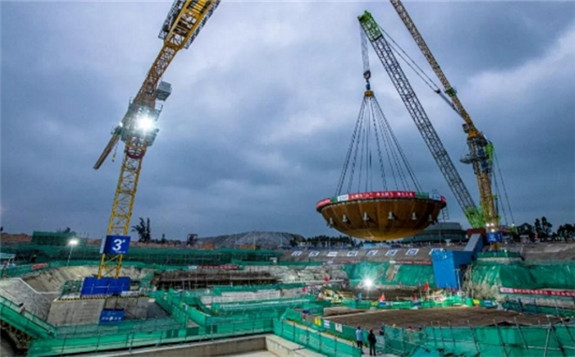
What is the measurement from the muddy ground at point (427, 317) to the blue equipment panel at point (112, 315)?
62.5 feet

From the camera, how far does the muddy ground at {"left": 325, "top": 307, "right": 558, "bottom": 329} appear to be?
2394 cm

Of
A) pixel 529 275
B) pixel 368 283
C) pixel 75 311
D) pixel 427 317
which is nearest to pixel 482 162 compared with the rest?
pixel 529 275

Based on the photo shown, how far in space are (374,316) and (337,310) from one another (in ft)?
16.3

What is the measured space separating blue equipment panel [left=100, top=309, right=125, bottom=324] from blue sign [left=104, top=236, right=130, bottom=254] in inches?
275

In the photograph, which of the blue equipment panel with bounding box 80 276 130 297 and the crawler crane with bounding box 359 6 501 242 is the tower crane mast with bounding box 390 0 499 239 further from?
the blue equipment panel with bounding box 80 276 130 297

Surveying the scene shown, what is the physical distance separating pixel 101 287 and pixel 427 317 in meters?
31.7

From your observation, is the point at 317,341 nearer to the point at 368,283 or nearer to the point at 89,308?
the point at 89,308

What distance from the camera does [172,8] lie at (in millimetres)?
29500

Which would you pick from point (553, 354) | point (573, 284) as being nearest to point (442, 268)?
point (573, 284)

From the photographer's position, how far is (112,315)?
25344 millimetres

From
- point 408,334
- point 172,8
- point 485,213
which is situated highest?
point 172,8

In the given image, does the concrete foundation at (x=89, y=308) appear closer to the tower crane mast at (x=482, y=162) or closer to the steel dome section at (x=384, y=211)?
the steel dome section at (x=384, y=211)

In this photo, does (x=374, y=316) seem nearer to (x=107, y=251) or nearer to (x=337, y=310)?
(x=337, y=310)

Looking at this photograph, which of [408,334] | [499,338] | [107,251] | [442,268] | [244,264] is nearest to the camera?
[499,338]
